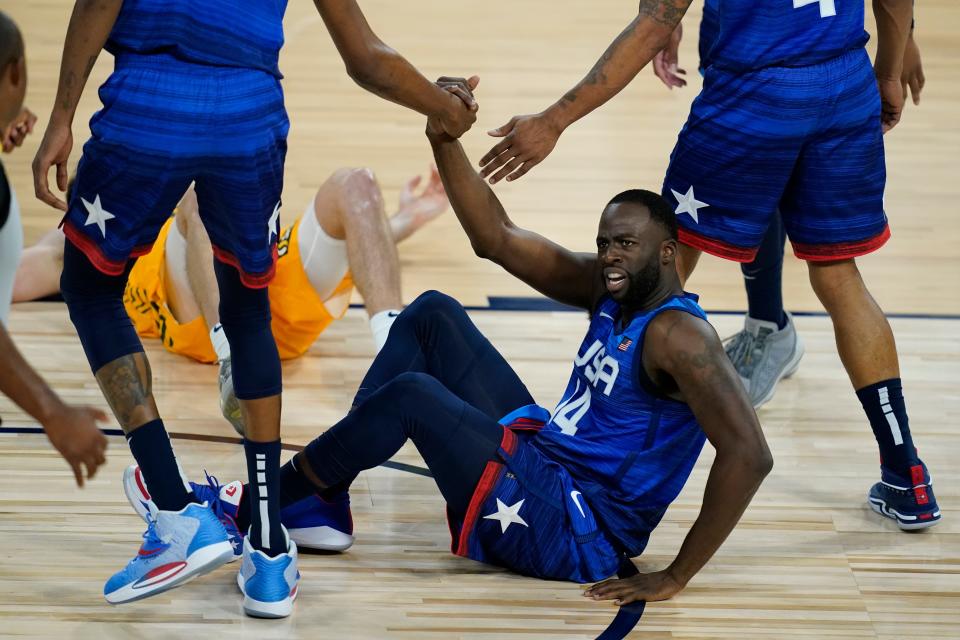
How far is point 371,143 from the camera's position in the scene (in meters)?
6.39

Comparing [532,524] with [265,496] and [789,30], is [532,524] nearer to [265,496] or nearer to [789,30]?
[265,496]

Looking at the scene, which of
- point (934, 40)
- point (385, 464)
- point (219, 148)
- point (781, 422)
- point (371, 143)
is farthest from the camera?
point (934, 40)

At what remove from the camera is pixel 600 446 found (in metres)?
3.03

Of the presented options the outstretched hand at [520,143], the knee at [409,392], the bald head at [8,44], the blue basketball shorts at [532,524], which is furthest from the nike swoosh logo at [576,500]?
the bald head at [8,44]

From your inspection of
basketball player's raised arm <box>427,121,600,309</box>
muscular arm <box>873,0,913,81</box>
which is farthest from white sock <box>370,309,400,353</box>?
muscular arm <box>873,0,913,81</box>

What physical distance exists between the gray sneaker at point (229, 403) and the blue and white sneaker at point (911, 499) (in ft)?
5.48

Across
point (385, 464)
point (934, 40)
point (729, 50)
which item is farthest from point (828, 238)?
point (934, 40)

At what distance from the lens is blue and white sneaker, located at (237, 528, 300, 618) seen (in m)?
2.85

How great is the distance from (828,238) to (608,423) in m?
0.76

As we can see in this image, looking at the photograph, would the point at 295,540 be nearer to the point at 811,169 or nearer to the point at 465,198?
the point at 465,198

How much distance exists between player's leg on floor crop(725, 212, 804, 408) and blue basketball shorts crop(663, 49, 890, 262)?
0.74 metres

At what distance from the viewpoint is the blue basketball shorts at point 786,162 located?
319 centimetres

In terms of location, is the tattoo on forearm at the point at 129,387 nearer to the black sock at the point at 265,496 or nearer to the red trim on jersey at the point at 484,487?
the black sock at the point at 265,496

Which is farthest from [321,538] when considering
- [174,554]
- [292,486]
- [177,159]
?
[177,159]
